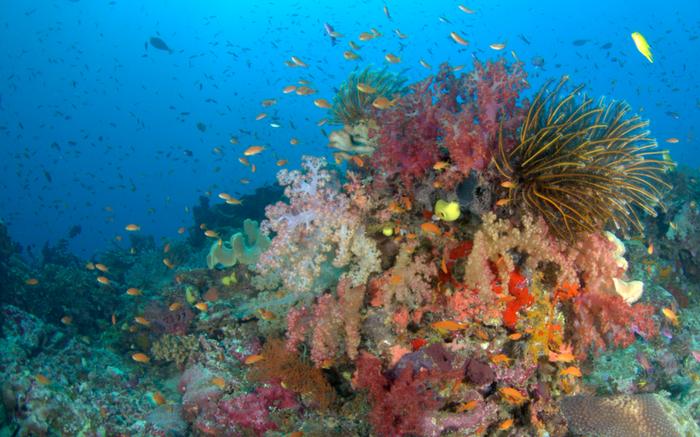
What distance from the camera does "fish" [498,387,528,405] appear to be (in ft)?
13.3

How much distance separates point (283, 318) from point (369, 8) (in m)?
157

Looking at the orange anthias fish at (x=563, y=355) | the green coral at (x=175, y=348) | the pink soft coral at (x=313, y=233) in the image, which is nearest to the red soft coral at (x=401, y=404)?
the pink soft coral at (x=313, y=233)

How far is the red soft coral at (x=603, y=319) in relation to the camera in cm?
472

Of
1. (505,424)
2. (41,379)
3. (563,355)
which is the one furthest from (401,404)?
(41,379)

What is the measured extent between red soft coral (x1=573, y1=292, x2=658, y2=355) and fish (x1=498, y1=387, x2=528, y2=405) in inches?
43.6

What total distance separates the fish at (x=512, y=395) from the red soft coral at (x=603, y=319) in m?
1.11

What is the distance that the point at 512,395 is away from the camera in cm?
413

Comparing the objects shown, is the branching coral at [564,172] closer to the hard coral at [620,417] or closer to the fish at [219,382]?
the hard coral at [620,417]

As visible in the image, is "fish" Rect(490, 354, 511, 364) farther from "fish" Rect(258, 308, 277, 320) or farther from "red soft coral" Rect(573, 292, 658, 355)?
"fish" Rect(258, 308, 277, 320)

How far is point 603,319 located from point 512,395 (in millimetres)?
1650

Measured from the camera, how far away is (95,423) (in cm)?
614

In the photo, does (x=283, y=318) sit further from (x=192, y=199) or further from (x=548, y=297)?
(x=192, y=199)

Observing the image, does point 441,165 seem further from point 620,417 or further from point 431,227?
point 620,417

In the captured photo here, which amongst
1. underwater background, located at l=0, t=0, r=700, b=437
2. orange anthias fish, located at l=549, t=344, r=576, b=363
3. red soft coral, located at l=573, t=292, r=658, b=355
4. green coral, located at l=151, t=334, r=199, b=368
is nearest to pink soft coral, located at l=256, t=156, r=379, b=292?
underwater background, located at l=0, t=0, r=700, b=437
